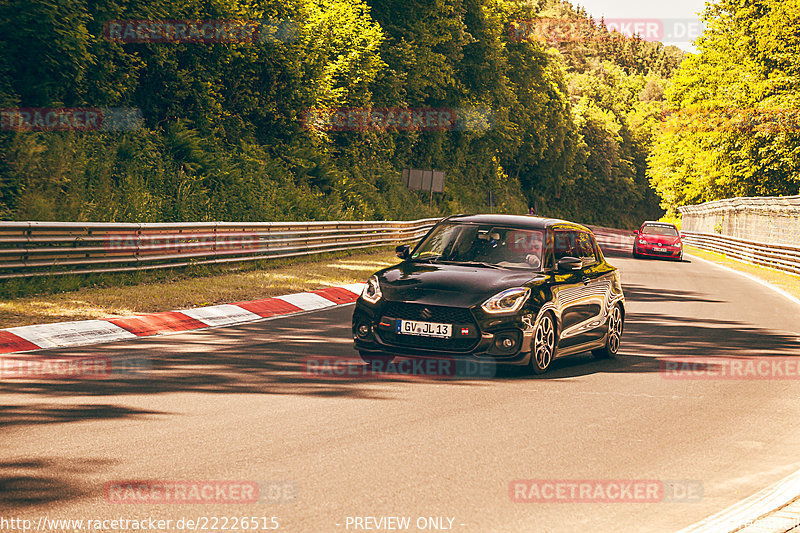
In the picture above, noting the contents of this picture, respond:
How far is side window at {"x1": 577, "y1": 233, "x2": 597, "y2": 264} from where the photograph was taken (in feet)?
36.8

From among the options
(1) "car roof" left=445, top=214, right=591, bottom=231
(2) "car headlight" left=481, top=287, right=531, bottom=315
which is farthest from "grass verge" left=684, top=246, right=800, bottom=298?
(2) "car headlight" left=481, top=287, right=531, bottom=315

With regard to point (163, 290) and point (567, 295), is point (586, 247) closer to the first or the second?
point (567, 295)

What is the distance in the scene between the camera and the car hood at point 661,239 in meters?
39.2

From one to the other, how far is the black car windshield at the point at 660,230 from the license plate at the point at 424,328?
1273 inches

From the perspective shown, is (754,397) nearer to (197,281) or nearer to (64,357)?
(64,357)

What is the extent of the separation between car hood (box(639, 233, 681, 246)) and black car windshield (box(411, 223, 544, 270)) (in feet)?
99.0

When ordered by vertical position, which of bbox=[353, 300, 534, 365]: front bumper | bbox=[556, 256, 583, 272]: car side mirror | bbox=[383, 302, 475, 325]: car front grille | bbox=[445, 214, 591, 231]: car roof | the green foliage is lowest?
bbox=[353, 300, 534, 365]: front bumper

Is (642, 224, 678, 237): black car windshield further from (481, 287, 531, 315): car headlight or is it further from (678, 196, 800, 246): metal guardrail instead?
(481, 287, 531, 315): car headlight

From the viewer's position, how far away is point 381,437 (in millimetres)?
6785

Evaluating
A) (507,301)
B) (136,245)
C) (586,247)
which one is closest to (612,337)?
(586,247)

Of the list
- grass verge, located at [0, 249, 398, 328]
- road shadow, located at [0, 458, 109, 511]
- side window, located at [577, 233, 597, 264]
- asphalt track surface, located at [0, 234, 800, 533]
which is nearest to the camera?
road shadow, located at [0, 458, 109, 511]

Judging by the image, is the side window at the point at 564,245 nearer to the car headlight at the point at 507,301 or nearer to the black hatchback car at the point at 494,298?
the black hatchback car at the point at 494,298

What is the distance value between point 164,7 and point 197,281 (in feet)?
40.7

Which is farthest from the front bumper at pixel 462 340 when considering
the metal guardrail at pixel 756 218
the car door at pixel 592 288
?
the metal guardrail at pixel 756 218
